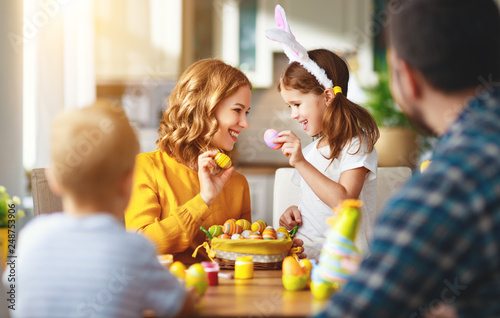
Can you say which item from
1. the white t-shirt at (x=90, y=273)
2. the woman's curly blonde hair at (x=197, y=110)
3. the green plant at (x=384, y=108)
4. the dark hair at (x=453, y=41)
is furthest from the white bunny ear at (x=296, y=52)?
the green plant at (x=384, y=108)

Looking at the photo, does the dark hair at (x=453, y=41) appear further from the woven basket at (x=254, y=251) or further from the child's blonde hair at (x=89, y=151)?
Answer: the woven basket at (x=254, y=251)

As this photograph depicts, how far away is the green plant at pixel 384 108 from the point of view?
4.09 metres

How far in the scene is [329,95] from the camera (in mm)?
1933

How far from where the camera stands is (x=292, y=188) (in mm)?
2127

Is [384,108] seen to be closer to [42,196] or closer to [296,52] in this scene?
[296,52]

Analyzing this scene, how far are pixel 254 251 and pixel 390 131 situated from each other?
6.23ft

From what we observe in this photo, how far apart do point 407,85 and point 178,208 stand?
86cm

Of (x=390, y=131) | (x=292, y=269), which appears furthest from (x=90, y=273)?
(x=390, y=131)

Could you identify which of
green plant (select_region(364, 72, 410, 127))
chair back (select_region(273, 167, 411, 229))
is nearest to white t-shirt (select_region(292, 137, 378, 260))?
chair back (select_region(273, 167, 411, 229))

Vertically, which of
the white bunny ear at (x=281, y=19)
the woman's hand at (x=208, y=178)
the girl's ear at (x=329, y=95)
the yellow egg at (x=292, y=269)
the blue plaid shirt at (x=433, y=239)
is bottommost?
the yellow egg at (x=292, y=269)

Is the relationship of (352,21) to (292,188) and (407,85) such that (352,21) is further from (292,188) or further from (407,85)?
(407,85)

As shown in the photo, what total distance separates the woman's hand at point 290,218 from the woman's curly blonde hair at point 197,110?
1.32 feet

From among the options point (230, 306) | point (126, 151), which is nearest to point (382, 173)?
point (230, 306)

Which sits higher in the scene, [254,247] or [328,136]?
[328,136]
